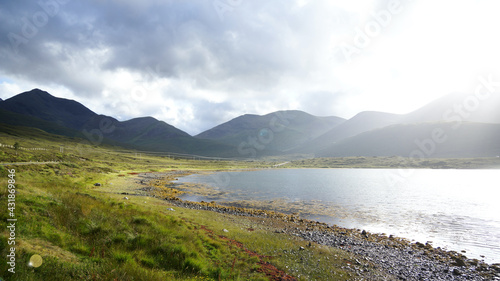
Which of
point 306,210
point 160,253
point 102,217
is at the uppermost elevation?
point 102,217

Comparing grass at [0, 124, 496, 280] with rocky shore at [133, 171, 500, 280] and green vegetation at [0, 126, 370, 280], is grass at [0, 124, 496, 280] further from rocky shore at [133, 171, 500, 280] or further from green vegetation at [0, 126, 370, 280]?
rocky shore at [133, 171, 500, 280]

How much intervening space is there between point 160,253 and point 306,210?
32.3m

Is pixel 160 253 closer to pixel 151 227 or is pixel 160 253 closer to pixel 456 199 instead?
pixel 151 227

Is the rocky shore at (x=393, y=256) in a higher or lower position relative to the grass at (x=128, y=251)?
lower

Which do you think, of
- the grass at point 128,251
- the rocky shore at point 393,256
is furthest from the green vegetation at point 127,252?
the rocky shore at point 393,256

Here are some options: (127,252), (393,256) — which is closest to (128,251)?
(127,252)

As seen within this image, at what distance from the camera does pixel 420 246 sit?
75.7 feet

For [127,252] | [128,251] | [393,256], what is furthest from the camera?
[393,256]

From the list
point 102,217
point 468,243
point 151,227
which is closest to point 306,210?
point 468,243

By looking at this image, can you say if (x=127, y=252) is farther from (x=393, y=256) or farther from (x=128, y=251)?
(x=393, y=256)

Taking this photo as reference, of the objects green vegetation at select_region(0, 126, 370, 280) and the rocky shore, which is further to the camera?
the rocky shore

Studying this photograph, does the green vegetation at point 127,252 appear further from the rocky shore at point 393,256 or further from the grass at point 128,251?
the rocky shore at point 393,256

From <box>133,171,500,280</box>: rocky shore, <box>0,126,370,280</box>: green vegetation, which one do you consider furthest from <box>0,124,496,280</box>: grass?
<box>133,171,500,280</box>: rocky shore

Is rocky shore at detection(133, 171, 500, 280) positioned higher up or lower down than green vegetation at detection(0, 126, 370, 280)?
lower down
